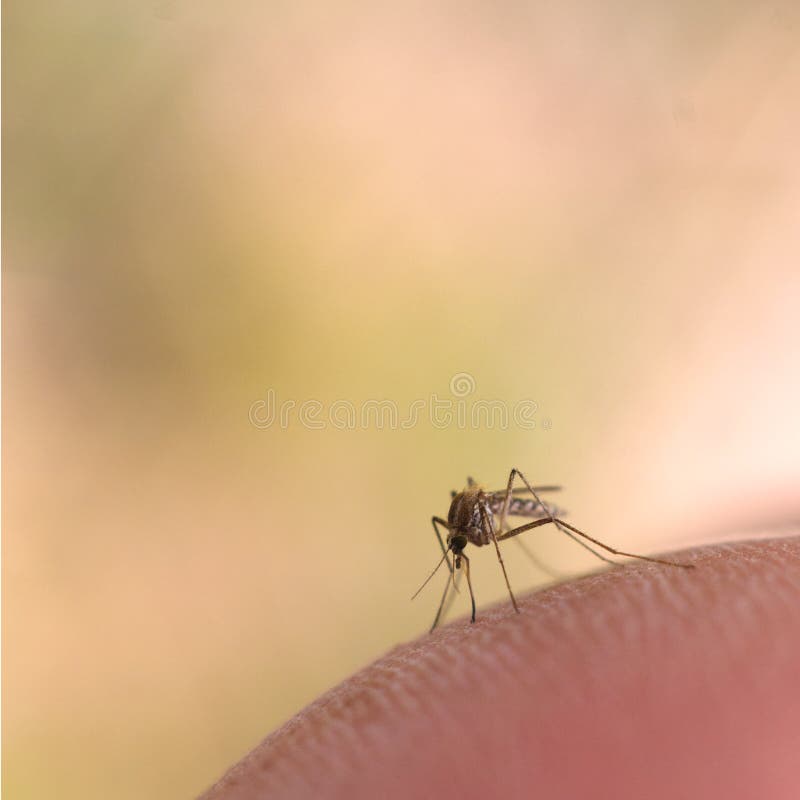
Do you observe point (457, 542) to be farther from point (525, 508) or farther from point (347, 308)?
point (347, 308)

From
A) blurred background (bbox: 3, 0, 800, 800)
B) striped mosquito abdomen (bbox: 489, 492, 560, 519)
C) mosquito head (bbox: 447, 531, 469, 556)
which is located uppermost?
blurred background (bbox: 3, 0, 800, 800)

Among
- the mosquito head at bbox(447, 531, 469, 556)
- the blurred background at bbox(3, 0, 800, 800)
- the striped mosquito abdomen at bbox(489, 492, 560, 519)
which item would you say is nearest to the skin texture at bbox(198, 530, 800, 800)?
the mosquito head at bbox(447, 531, 469, 556)

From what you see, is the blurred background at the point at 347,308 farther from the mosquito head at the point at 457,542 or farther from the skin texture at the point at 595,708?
the skin texture at the point at 595,708

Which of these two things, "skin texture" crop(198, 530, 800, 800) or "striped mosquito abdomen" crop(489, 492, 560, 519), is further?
"striped mosquito abdomen" crop(489, 492, 560, 519)

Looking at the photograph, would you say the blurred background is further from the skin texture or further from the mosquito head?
the skin texture

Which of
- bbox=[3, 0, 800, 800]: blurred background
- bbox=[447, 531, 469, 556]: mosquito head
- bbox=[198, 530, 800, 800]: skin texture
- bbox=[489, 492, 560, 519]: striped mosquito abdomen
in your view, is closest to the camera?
bbox=[198, 530, 800, 800]: skin texture

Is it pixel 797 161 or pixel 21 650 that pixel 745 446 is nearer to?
pixel 797 161

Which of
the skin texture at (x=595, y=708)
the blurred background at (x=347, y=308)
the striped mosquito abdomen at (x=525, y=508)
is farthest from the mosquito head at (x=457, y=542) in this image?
the blurred background at (x=347, y=308)
